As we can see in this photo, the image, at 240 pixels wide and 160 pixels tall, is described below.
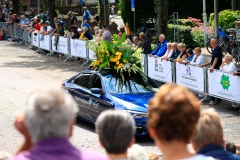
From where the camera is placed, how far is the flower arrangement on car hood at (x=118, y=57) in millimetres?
15891

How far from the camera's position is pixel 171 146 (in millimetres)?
4133

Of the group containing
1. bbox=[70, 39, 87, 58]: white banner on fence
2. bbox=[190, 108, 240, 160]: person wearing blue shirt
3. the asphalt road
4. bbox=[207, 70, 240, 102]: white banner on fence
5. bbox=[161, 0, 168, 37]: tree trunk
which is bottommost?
the asphalt road

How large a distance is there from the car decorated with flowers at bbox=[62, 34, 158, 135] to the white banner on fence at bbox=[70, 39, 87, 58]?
10.0 metres

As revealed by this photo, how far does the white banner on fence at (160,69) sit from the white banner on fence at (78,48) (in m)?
6.16

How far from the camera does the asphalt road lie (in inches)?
554

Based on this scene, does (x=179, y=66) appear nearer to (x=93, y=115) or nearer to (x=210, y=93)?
(x=210, y=93)

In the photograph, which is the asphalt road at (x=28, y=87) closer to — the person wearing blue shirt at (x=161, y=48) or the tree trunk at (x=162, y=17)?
the tree trunk at (x=162, y=17)

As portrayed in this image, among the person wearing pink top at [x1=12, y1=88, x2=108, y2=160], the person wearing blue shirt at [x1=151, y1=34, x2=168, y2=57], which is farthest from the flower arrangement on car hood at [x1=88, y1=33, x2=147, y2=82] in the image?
the person wearing pink top at [x1=12, y1=88, x2=108, y2=160]

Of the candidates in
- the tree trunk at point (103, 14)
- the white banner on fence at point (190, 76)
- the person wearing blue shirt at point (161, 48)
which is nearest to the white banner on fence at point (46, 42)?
the tree trunk at point (103, 14)

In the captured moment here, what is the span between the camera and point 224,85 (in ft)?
55.1

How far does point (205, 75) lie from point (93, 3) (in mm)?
45307

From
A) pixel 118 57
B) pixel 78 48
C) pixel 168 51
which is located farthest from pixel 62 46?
pixel 118 57

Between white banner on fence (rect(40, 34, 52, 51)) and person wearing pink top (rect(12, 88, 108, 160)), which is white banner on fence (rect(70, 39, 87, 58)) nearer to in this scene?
white banner on fence (rect(40, 34, 52, 51))

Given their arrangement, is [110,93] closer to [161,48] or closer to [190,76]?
[190,76]
